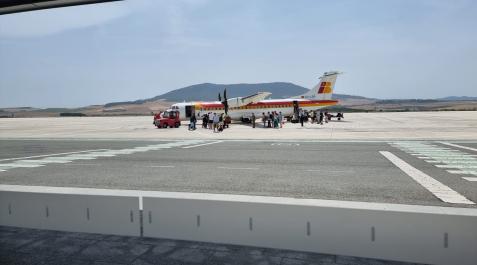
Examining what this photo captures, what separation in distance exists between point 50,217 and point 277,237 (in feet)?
15.4

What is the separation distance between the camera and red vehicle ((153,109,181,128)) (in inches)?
1734

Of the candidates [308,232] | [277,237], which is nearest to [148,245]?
[277,237]

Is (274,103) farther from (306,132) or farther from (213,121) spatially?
(306,132)

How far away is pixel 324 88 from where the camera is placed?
174ft

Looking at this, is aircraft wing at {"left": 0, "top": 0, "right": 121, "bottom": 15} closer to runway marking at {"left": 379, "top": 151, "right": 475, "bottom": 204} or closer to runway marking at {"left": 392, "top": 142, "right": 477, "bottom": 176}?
runway marking at {"left": 379, "top": 151, "right": 475, "bottom": 204}

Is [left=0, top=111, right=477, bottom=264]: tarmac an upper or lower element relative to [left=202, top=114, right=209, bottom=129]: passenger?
lower

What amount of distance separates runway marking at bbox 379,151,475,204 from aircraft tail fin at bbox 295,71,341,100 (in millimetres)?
38658

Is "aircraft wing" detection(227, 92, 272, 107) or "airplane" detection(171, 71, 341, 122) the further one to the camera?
"airplane" detection(171, 71, 341, 122)

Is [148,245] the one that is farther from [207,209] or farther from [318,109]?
[318,109]

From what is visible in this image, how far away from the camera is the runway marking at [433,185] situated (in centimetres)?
912

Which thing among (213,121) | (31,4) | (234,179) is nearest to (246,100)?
(213,121)

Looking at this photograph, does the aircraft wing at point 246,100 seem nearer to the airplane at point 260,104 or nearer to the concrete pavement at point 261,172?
the airplane at point 260,104

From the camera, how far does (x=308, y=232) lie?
5801 mm

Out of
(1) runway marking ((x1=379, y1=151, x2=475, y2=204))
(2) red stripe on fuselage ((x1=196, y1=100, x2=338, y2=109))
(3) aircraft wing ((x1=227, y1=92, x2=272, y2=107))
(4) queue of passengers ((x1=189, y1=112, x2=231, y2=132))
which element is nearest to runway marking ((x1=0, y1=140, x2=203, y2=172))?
(1) runway marking ((x1=379, y1=151, x2=475, y2=204))
